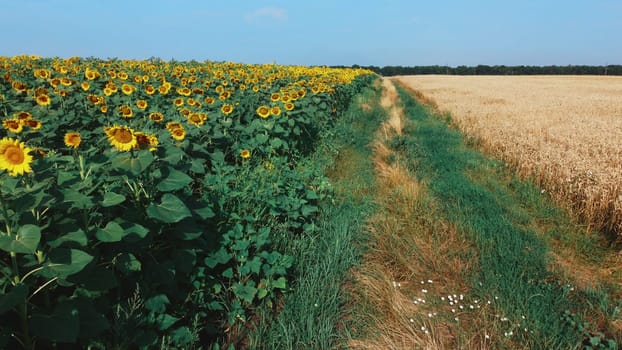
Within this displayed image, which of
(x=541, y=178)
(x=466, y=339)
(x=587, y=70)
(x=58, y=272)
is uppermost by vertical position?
(x=587, y=70)

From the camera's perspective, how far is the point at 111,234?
187cm

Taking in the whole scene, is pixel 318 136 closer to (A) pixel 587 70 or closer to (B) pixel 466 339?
(B) pixel 466 339

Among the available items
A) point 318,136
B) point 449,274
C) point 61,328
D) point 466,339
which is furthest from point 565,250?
point 318,136

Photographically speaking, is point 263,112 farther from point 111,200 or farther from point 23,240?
point 23,240

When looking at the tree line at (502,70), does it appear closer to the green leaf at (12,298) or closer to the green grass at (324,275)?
the green grass at (324,275)

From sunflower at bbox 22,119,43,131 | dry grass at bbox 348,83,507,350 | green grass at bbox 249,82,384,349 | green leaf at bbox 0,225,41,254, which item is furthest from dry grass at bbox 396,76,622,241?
sunflower at bbox 22,119,43,131

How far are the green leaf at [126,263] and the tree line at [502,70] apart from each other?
279 ft

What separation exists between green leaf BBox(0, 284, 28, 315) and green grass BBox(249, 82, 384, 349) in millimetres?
1292

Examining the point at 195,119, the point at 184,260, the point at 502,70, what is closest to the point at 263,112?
the point at 195,119

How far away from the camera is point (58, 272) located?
1617 mm

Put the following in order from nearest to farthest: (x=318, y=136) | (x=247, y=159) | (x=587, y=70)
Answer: (x=247, y=159) < (x=318, y=136) < (x=587, y=70)

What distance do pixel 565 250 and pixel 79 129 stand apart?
5614 mm

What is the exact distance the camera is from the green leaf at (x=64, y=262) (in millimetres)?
1615

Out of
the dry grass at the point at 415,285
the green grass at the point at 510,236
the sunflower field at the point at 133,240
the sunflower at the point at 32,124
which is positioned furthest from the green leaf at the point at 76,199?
the green grass at the point at 510,236
